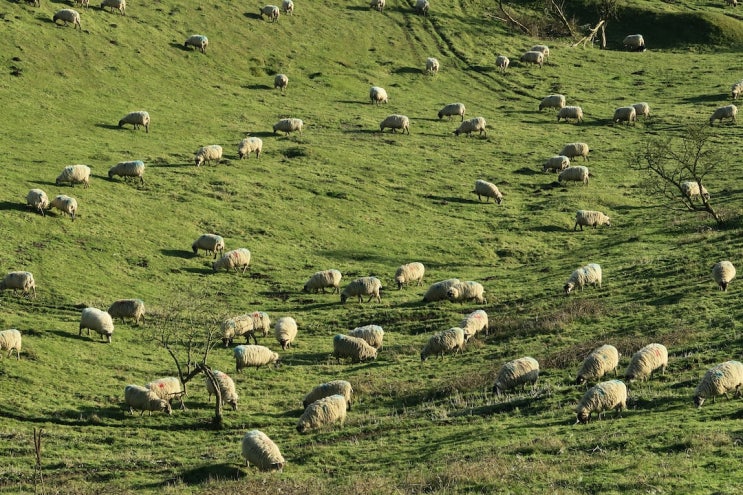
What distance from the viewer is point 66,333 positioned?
121ft

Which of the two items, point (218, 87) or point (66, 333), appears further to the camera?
point (218, 87)

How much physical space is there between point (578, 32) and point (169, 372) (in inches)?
3050

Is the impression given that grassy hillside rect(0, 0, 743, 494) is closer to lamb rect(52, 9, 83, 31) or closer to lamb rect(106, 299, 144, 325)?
lamb rect(106, 299, 144, 325)

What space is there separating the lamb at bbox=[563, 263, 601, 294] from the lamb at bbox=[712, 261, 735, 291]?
17.8ft

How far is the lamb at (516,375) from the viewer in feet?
98.8

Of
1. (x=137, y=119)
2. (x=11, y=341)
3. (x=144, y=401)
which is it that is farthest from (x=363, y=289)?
(x=137, y=119)

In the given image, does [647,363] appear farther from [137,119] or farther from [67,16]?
[67,16]

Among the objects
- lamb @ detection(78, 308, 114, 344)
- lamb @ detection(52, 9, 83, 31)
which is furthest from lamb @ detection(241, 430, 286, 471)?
lamb @ detection(52, 9, 83, 31)

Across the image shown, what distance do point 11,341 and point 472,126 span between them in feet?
143

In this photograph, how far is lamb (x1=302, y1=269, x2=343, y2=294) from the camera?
44844mm

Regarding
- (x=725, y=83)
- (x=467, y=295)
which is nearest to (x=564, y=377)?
(x=467, y=295)

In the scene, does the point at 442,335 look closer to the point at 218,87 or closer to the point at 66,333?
the point at 66,333

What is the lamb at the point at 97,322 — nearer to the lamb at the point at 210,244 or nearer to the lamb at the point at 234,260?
the lamb at the point at 234,260

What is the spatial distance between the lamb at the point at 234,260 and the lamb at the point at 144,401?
15.5 m
